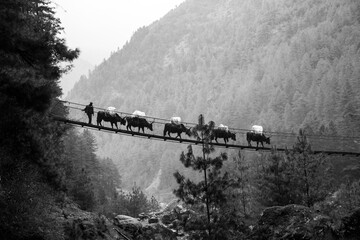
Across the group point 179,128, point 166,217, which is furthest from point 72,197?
point 179,128

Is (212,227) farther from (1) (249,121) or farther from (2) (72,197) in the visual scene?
(1) (249,121)

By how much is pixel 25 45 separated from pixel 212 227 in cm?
873

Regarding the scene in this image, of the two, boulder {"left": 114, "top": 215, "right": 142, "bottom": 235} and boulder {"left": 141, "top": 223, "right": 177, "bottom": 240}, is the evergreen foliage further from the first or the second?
boulder {"left": 114, "top": 215, "right": 142, "bottom": 235}

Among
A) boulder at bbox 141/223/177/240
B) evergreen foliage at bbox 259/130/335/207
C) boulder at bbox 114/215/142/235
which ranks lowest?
boulder at bbox 141/223/177/240

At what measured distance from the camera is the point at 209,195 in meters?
15.0

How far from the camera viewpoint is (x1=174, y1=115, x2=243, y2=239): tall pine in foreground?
1411 cm

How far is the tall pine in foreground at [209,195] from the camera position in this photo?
14.1 meters

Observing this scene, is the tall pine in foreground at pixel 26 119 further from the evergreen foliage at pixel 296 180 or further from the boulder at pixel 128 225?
the evergreen foliage at pixel 296 180

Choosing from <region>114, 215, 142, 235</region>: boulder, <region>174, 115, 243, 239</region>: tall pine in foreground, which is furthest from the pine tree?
<region>114, 215, 142, 235</region>: boulder

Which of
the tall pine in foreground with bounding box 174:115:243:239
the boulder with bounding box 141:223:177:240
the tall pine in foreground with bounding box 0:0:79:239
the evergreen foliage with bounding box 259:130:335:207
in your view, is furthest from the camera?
the boulder with bounding box 141:223:177:240

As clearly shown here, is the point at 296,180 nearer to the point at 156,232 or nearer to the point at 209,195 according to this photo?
the point at 156,232

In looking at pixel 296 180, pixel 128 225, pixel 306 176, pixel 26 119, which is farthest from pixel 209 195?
pixel 128 225

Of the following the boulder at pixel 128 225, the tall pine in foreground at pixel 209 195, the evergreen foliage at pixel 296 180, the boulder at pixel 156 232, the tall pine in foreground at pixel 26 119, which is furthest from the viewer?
the boulder at pixel 128 225

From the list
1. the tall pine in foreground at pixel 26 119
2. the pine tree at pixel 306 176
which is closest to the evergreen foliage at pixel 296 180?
the pine tree at pixel 306 176
